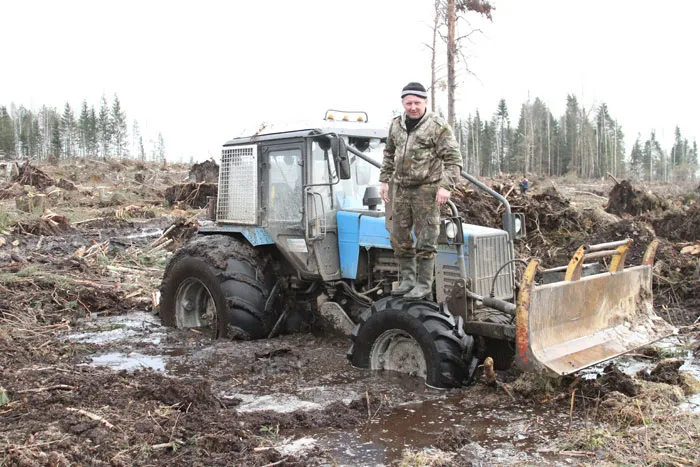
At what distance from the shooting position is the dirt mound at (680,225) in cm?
1292

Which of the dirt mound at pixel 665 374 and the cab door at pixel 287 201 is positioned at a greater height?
the cab door at pixel 287 201

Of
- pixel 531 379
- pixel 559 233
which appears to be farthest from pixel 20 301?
pixel 559 233

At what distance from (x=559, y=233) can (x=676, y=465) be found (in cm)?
983

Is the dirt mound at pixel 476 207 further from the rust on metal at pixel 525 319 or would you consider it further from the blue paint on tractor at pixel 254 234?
the rust on metal at pixel 525 319

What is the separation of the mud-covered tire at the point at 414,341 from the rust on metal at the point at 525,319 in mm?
557

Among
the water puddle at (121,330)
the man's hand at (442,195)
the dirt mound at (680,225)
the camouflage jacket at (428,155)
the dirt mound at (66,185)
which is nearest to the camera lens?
the man's hand at (442,195)

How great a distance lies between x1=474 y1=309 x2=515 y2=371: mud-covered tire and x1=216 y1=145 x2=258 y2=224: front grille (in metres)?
3.01

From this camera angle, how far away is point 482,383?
18.7ft

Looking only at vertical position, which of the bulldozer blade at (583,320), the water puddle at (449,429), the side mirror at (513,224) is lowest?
the water puddle at (449,429)

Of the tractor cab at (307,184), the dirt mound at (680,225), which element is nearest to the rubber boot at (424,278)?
the tractor cab at (307,184)

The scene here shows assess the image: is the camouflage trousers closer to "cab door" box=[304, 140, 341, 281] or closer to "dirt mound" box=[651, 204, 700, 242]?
"cab door" box=[304, 140, 341, 281]

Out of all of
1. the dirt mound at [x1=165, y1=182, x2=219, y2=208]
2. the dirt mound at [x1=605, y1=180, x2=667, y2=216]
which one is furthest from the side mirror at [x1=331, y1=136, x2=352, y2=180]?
the dirt mound at [x1=165, y1=182, x2=219, y2=208]

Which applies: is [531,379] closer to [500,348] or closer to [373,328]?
[500,348]

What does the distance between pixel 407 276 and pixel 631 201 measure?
38.0ft
